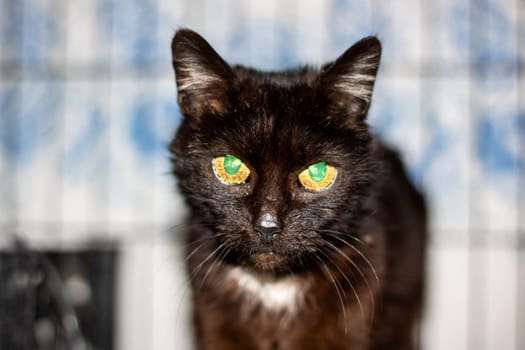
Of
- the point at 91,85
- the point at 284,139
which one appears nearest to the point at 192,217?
the point at 284,139

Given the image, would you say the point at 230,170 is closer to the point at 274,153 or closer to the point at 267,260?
the point at 274,153

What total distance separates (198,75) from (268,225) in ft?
1.25

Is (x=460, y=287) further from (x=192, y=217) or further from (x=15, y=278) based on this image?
(x=15, y=278)

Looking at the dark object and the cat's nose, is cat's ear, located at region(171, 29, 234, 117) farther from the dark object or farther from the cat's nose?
the dark object

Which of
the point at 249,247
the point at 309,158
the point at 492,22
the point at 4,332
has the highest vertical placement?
the point at 492,22

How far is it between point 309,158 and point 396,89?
4.60ft

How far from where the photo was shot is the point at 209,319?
1.52m

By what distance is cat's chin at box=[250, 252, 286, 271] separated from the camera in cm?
131

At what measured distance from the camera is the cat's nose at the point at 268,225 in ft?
3.97

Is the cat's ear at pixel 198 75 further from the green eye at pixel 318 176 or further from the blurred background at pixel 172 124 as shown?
the blurred background at pixel 172 124

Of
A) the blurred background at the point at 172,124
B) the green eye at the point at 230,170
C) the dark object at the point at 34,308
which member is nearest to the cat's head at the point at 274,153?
the green eye at the point at 230,170

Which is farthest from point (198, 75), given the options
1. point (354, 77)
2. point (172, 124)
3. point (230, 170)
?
point (172, 124)

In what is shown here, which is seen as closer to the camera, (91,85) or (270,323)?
(270,323)

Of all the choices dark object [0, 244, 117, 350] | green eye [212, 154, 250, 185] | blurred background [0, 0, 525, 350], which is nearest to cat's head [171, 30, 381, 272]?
green eye [212, 154, 250, 185]
